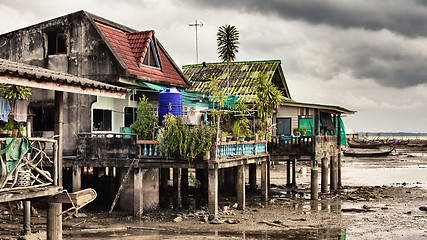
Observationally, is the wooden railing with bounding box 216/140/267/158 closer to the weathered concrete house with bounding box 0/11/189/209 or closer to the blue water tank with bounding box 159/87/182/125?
the blue water tank with bounding box 159/87/182/125

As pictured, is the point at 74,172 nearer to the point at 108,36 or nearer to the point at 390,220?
the point at 108,36

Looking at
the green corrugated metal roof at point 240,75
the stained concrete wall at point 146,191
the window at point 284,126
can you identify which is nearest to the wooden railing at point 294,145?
the window at point 284,126

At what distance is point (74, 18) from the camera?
79.5ft

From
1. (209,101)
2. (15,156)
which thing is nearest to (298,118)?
(209,101)

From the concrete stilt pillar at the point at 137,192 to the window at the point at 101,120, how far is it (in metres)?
3.45

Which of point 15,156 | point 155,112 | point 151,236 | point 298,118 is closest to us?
point 15,156

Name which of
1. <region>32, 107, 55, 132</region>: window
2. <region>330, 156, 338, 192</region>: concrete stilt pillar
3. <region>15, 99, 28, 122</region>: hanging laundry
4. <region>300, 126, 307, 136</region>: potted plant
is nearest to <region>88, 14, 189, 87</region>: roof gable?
<region>32, 107, 55, 132</region>: window

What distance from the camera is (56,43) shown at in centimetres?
2470

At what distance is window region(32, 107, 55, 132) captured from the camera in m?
24.0

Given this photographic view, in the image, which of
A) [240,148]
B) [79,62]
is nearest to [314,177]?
[240,148]

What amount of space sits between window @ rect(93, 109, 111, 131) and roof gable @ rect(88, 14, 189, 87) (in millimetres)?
2423

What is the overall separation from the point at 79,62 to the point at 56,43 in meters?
1.78

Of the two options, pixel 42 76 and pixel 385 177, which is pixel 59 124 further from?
pixel 385 177

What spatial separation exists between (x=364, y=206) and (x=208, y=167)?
1092cm
